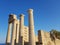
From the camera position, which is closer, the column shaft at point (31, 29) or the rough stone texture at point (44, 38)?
the column shaft at point (31, 29)

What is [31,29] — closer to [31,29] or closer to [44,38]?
[31,29]

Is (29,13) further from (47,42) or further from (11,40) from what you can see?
(11,40)

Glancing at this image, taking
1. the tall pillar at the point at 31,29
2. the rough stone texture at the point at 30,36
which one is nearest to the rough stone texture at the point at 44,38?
the rough stone texture at the point at 30,36

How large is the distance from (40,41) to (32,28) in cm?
290

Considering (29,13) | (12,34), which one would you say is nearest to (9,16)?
(12,34)

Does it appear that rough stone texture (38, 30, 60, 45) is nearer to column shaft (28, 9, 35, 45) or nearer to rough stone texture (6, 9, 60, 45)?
rough stone texture (6, 9, 60, 45)

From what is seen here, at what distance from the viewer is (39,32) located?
18.8m

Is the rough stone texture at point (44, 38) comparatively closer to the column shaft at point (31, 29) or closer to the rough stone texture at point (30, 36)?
the rough stone texture at point (30, 36)

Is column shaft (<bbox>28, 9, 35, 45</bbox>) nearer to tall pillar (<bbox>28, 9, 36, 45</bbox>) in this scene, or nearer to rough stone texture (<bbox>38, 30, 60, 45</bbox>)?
tall pillar (<bbox>28, 9, 36, 45</bbox>)

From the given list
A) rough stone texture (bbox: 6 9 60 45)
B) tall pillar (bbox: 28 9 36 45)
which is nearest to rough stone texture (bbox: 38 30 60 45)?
rough stone texture (bbox: 6 9 60 45)

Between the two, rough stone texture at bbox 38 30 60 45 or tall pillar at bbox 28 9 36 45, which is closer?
tall pillar at bbox 28 9 36 45

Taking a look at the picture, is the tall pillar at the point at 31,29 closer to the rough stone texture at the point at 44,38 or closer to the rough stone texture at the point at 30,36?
the rough stone texture at the point at 30,36

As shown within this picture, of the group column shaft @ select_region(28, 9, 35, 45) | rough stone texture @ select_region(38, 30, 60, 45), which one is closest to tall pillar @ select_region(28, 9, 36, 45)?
column shaft @ select_region(28, 9, 35, 45)

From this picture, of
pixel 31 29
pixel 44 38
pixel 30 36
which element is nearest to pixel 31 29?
pixel 31 29
